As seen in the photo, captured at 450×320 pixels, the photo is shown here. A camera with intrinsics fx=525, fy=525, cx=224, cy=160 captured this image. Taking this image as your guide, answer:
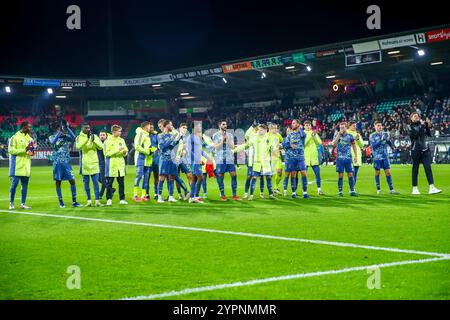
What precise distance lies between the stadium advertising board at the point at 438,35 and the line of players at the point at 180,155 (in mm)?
20268

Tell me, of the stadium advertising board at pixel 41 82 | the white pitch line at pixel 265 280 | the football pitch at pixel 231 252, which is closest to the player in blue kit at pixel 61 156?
the football pitch at pixel 231 252

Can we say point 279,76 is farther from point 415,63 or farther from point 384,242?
point 384,242

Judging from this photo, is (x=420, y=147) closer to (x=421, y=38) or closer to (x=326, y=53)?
(x=421, y=38)

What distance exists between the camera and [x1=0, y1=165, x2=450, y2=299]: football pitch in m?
5.16

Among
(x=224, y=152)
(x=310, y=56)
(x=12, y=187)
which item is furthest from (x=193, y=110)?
(x=12, y=187)

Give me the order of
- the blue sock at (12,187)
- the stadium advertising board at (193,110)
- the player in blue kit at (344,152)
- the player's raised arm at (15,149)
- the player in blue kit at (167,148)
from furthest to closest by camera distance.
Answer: the stadium advertising board at (193,110), the player in blue kit at (344,152), the player in blue kit at (167,148), the player's raised arm at (15,149), the blue sock at (12,187)

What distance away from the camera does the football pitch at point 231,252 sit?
203 inches

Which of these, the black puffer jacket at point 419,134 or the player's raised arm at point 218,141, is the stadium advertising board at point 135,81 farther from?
the black puffer jacket at point 419,134

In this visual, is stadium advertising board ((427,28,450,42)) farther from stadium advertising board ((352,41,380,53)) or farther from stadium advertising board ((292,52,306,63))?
stadium advertising board ((292,52,306,63))

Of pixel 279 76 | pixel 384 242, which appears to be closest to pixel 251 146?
pixel 384 242

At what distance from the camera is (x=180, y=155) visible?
15055 mm
